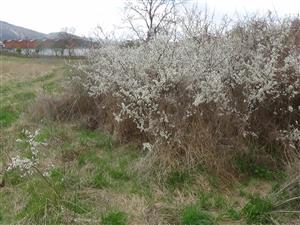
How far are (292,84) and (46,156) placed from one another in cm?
383

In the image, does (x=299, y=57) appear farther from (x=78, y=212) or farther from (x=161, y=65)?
(x=78, y=212)

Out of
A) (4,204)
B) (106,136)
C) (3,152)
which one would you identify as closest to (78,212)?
(4,204)

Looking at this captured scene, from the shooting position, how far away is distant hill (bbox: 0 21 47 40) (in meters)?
79.6

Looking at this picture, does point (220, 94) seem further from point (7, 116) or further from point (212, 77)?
point (7, 116)

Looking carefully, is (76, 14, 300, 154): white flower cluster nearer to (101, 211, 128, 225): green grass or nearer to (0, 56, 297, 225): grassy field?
(0, 56, 297, 225): grassy field

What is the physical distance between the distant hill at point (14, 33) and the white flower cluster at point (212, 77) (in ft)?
237

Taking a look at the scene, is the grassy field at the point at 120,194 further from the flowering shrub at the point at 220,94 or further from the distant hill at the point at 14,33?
the distant hill at the point at 14,33

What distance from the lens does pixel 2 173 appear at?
6035 mm

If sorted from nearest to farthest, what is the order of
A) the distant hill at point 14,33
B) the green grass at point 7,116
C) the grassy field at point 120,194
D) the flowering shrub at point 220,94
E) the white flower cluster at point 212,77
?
the grassy field at point 120,194, the flowering shrub at point 220,94, the white flower cluster at point 212,77, the green grass at point 7,116, the distant hill at point 14,33

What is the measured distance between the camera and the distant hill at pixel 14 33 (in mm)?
79562

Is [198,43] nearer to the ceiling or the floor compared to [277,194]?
nearer to the ceiling

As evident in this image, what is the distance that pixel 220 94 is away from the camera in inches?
235

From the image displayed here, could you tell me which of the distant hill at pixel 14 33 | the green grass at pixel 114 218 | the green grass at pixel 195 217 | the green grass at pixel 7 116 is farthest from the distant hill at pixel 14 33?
the green grass at pixel 195 217

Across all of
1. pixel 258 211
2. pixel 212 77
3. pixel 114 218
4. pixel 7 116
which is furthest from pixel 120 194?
pixel 7 116
